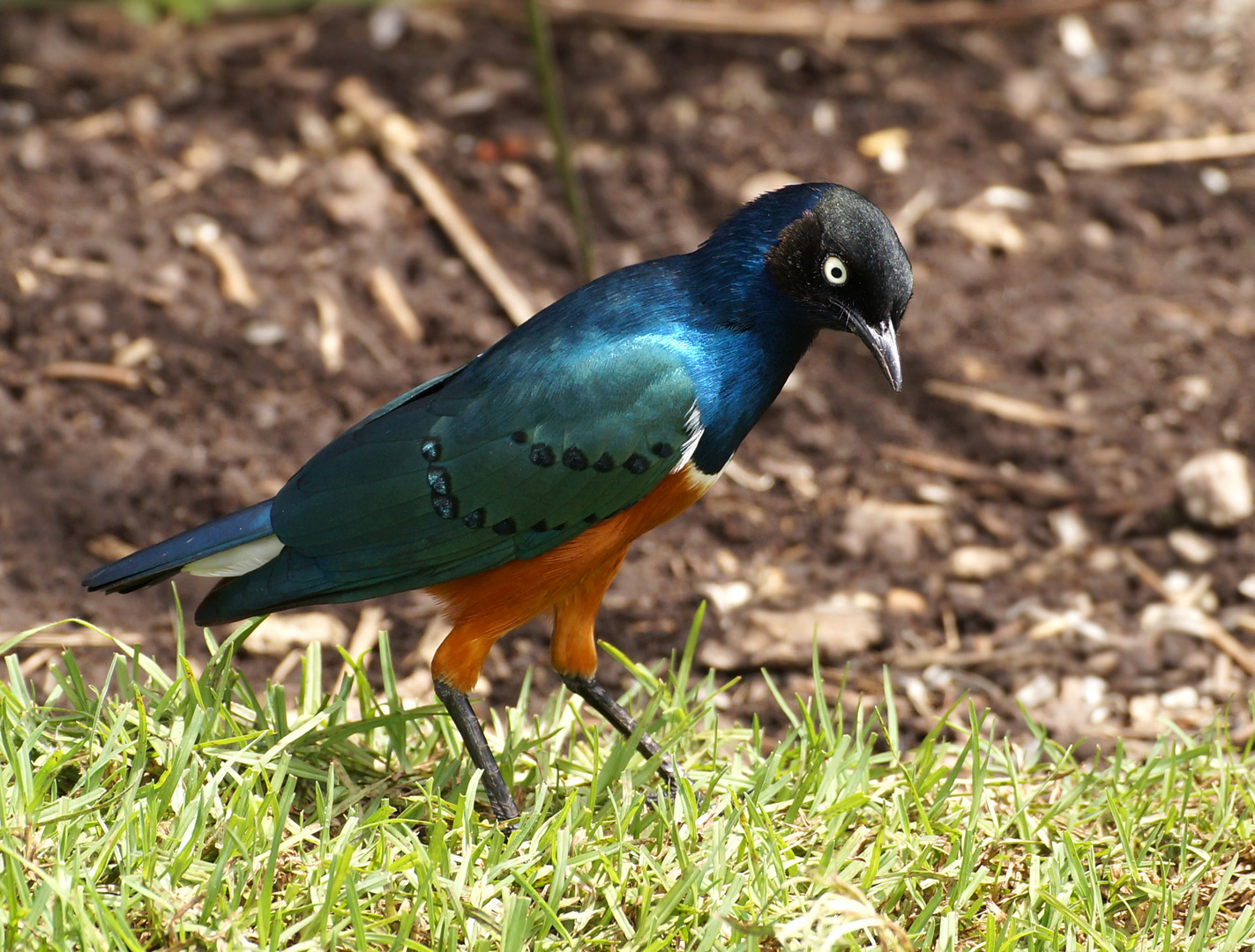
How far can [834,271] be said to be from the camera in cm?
324

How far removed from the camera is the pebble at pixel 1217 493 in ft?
16.3

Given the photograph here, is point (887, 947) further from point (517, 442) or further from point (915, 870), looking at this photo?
point (517, 442)

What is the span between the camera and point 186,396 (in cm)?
523

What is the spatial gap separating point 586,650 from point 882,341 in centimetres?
110

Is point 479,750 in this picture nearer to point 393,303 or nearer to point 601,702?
point 601,702

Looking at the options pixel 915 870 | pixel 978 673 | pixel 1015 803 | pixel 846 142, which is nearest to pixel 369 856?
pixel 915 870

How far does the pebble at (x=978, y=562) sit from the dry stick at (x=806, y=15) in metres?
3.35

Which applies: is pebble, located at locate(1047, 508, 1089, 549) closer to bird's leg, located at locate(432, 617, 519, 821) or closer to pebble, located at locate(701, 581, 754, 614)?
pebble, located at locate(701, 581, 754, 614)

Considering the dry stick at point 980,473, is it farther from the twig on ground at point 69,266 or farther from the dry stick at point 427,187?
the twig on ground at point 69,266

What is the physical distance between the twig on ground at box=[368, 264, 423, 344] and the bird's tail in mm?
2289

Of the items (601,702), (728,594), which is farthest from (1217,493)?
(601,702)

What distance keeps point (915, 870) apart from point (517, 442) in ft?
4.38

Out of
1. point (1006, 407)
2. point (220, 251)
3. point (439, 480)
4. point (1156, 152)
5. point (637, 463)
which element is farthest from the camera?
point (1156, 152)

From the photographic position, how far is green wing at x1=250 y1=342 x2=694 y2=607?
10.6 feet
